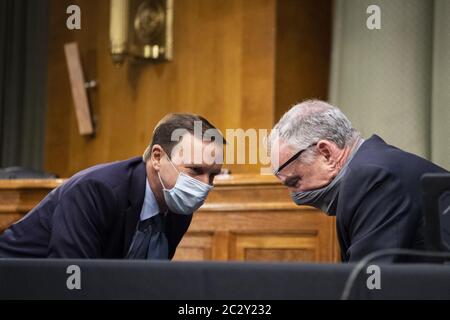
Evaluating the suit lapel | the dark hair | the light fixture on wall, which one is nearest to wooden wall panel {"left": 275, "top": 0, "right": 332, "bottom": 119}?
the light fixture on wall

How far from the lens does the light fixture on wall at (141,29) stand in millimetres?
6379

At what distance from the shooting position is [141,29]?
21.2 feet

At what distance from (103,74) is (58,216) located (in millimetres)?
3971

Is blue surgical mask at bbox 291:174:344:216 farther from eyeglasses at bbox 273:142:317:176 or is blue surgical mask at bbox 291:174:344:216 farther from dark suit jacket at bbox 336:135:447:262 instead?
dark suit jacket at bbox 336:135:447:262

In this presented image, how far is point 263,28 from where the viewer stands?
233 inches

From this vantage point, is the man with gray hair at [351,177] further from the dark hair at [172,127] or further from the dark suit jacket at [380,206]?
the dark hair at [172,127]

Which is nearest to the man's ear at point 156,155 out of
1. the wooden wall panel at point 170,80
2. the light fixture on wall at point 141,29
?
the wooden wall panel at point 170,80

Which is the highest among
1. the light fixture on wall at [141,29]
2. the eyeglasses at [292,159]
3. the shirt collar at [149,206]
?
the light fixture on wall at [141,29]

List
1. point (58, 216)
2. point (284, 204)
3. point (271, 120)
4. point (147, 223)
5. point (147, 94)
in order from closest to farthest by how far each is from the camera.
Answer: point (58, 216) < point (147, 223) < point (284, 204) < point (271, 120) < point (147, 94)

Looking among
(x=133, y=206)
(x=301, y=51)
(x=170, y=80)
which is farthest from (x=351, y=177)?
(x=170, y=80)

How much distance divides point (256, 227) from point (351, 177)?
2039 millimetres

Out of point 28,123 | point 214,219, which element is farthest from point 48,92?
point 214,219

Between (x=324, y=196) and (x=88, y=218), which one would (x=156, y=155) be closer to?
(x=88, y=218)

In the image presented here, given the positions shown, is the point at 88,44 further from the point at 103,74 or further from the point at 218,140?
the point at 218,140
